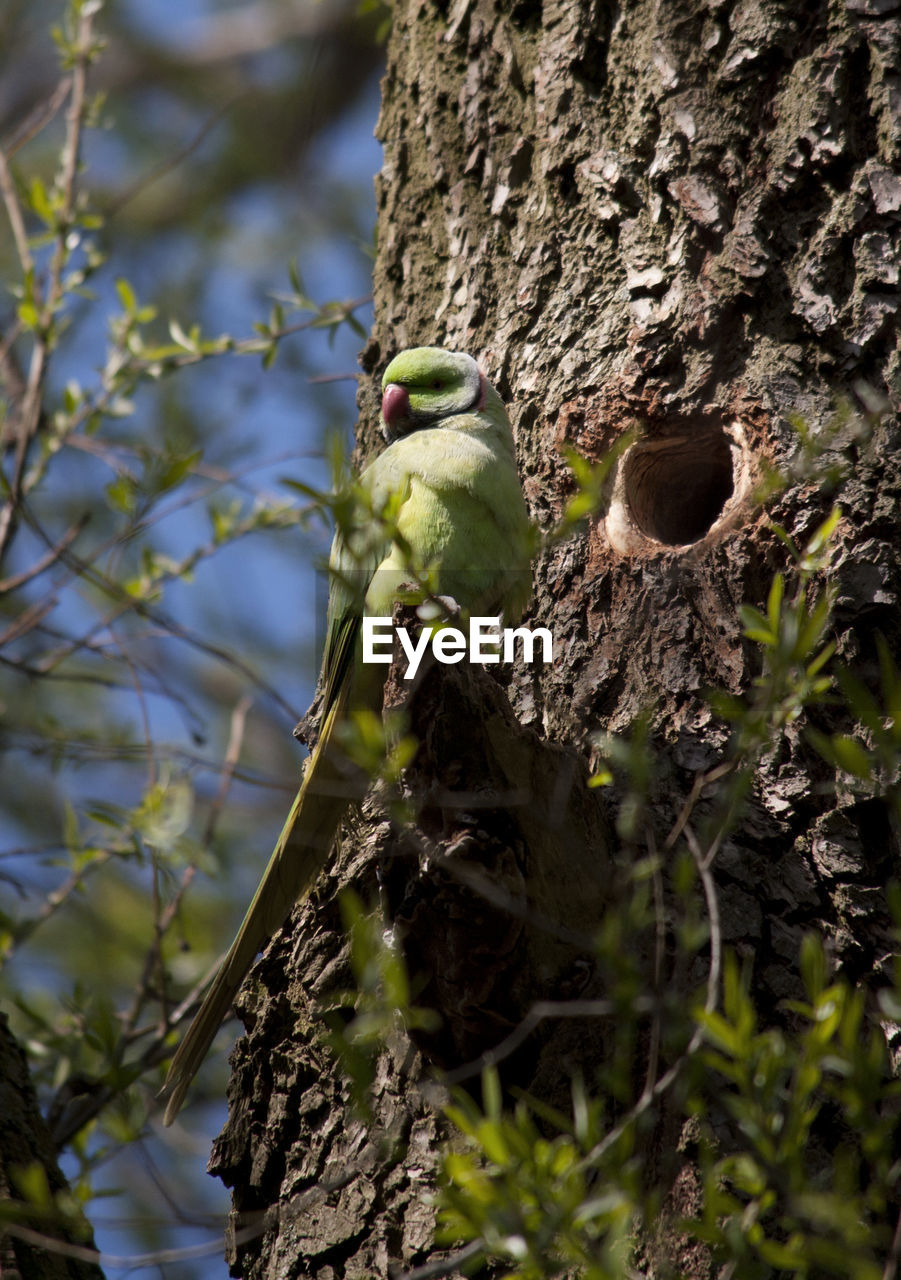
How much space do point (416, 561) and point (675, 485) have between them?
0.84m

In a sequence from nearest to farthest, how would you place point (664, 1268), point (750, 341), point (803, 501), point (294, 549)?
point (664, 1268)
point (803, 501)
point (750, 341)
point (294, 549)

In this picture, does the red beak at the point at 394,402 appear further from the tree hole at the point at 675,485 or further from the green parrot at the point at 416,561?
the tree hole at the point at 675,485

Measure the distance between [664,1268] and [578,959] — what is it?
480 mm

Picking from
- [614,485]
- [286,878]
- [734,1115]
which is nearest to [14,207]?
[614,485]

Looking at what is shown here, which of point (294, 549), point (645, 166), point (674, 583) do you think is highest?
point (294, 549)

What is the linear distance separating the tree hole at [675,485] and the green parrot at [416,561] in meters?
0.25

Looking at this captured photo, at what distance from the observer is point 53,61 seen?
6.63 metres

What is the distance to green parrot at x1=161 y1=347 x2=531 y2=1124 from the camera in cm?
248

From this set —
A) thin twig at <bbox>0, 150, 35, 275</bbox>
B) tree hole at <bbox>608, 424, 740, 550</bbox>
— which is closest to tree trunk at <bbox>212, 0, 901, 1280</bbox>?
tree hole at <bbox>608, 424, 740, 550</bbox>

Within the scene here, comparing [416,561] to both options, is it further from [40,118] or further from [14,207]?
[40,118]

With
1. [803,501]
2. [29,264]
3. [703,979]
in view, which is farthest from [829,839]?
[29,264]

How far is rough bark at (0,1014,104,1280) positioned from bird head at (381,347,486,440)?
1.80m

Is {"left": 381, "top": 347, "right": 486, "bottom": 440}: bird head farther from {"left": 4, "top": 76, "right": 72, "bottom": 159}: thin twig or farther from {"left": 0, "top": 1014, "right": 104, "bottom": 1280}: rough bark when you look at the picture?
{"left": 0, "top": 1014, "right": 104, "bottom": 1280}: rough bark

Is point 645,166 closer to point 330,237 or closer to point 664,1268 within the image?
point 664,1268
